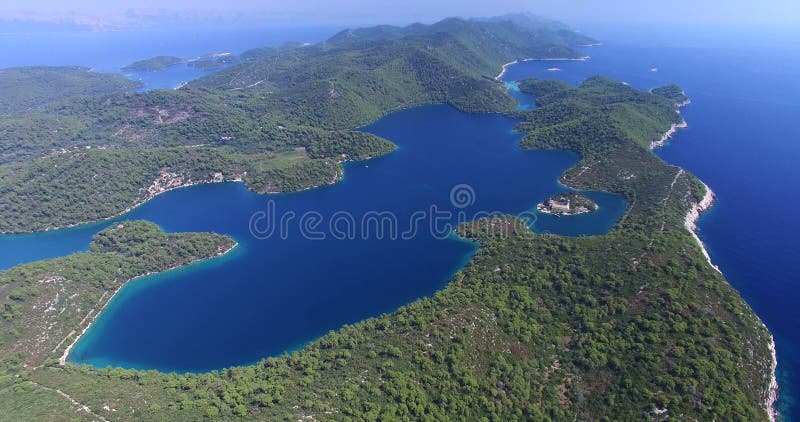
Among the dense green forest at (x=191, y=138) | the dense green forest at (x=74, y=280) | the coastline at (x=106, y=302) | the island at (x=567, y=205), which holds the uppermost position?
the dense green forest at (x=191, y=138)

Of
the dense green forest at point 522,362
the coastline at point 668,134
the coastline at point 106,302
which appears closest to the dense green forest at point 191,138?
the coastline at point 106,302

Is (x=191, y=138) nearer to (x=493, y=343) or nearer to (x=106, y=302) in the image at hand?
(x=106, y=302)

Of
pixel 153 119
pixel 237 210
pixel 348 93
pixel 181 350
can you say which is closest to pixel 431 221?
pixel 237 210

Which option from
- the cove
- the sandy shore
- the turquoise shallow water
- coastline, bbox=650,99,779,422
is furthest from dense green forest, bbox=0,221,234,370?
coastline, bbox=650,99,779,422

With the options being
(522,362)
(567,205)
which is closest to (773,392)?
(522,362)

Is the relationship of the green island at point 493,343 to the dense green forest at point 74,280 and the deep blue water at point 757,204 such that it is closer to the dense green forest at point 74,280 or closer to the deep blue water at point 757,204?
the dense green forest at point 74,280

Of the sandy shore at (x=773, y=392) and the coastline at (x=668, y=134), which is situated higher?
the coastline at (x=668, y=134)

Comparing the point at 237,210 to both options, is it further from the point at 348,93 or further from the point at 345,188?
the point at 348,93
